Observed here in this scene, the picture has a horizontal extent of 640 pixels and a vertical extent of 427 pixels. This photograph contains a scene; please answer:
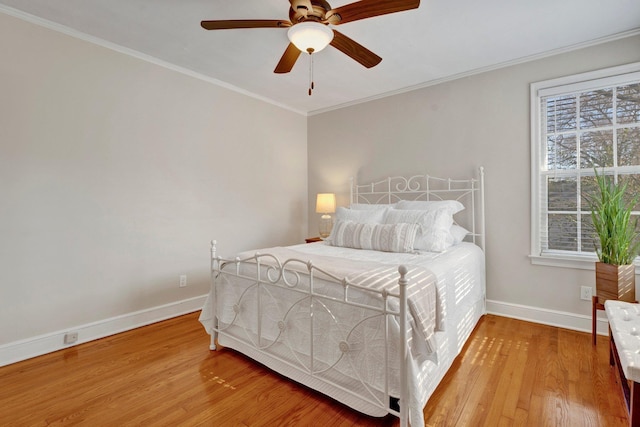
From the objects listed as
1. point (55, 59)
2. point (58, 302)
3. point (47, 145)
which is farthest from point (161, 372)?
point (55, 59)

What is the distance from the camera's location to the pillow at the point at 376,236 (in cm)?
270

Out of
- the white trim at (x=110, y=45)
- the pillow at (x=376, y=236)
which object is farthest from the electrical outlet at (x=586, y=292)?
the white trim at (x=110, y=45)

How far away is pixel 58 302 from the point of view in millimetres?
2492

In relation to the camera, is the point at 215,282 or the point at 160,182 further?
the point at 160,182

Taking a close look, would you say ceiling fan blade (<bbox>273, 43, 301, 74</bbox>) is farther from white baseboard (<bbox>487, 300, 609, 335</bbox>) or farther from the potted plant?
white baseboard (<bbox>487, 300, 609, 335</bbox>)

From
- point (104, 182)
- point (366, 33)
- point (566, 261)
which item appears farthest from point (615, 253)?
point (104, 182)

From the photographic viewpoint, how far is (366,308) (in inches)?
62.0

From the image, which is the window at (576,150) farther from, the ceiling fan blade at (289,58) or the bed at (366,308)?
the ceiling fan blade at (289,58)

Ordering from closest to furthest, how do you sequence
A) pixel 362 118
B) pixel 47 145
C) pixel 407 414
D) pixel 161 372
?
pixel 407 414 < pixel 161 372 < pixel 47 145 < pixel 362 118

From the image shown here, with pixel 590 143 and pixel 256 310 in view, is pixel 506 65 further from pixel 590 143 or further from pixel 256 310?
pixel 256 310

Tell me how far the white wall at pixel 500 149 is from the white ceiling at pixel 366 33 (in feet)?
0.51

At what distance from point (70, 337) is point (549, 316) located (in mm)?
4143

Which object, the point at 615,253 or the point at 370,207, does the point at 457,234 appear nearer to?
the point at 370,207

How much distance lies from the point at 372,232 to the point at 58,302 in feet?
8.67
